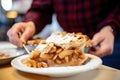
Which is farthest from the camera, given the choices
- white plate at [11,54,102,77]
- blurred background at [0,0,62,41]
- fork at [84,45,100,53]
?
blurred background at [0,0,62,41]

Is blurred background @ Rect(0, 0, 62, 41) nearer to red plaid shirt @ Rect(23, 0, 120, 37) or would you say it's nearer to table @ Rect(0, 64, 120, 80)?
red plaid shirt @ Rect(23, 0, 120, 37)

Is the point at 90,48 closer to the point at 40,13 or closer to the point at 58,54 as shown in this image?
the point at 58,54

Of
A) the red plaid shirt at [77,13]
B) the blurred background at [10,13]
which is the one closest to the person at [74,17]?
the red plaid shirt at [77,13]

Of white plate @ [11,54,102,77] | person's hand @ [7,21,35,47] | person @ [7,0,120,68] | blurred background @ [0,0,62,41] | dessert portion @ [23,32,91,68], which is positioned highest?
blurred background @ [0,0,62,41]

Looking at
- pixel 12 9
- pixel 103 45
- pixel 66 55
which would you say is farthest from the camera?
pixel 12 9

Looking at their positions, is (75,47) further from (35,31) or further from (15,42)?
(35,31)

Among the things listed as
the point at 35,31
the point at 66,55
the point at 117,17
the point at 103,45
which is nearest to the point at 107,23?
the point at 117,17

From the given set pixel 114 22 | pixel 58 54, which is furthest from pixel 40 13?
pixel 58 54

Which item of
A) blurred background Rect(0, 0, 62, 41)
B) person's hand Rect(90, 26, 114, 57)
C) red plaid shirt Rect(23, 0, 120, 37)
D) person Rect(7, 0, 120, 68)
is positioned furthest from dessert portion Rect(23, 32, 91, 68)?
blurred background Rect(0, 0, 62, 41)
